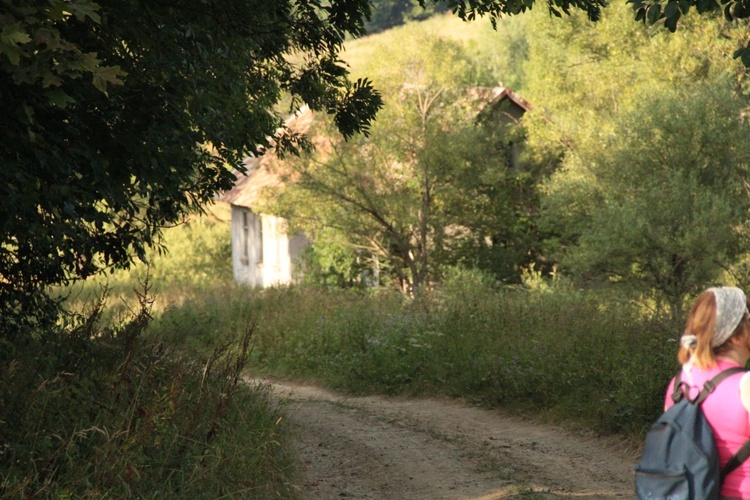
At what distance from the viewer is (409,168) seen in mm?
22984

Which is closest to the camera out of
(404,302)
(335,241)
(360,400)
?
(360,400)

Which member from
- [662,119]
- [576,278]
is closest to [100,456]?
[662,119]

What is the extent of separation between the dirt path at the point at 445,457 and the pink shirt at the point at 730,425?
13.7ft

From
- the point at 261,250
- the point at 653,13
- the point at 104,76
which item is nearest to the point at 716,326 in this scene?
the point at 104,76

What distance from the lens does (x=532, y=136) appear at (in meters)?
26.7

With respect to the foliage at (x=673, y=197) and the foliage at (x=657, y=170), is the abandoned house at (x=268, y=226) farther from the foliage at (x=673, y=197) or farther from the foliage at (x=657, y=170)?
the foliage at (x=673, y=197)

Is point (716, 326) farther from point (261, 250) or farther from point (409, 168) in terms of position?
point (261, 250)

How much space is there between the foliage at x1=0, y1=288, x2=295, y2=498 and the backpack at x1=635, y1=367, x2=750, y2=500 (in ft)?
11.0

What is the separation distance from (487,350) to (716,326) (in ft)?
32.4

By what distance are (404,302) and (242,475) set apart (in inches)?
442

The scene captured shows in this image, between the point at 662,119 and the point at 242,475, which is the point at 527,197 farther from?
the point at 242,475

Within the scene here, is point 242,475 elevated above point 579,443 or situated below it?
above

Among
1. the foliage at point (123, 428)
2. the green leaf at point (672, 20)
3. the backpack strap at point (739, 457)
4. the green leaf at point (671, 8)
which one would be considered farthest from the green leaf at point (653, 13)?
the backpack strap at point (739, 457)

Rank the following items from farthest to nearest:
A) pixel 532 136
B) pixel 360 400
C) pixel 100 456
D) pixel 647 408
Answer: pixel 532 136, pixel 360 400, pixel 647 408, pixel 100 456
